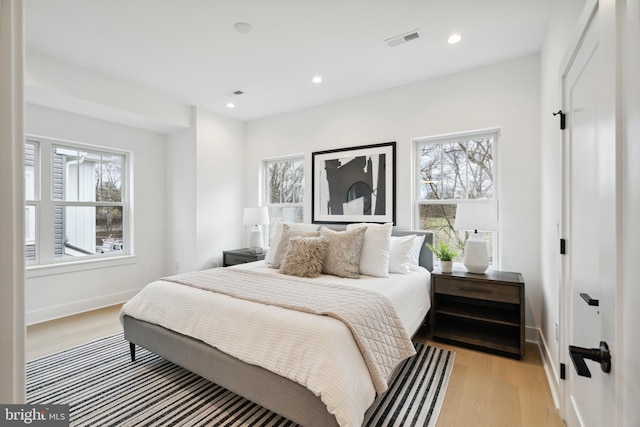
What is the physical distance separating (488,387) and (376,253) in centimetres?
128

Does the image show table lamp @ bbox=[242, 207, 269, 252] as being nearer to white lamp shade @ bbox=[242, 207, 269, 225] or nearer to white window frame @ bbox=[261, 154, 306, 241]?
white lamp shade @ bbox=[242, 207, 269, 225]

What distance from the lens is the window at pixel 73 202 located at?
351cm

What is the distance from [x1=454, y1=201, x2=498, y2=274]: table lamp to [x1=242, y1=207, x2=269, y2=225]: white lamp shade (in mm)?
2539

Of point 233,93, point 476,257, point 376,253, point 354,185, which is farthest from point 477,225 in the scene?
point 233,93

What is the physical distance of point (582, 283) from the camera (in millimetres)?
1428

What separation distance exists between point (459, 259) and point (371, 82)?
7.28 feet

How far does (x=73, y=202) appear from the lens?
3.82 meters

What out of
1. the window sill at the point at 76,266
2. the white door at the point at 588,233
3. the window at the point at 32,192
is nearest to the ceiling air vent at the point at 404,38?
the white door at the point at 588,233

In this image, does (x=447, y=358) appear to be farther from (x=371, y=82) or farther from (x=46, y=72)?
(x=46, y=72)

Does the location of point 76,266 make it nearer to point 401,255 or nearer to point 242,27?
point 242,27

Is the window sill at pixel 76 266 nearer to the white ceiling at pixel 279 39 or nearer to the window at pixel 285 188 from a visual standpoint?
the window at pixel 285 188

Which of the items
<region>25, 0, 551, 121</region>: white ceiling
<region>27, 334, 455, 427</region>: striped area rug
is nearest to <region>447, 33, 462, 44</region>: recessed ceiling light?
<region>25, 0, 551, 121</region>: white ceiling

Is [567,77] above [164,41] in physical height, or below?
below

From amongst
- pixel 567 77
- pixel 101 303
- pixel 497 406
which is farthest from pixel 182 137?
pixel 497 406
